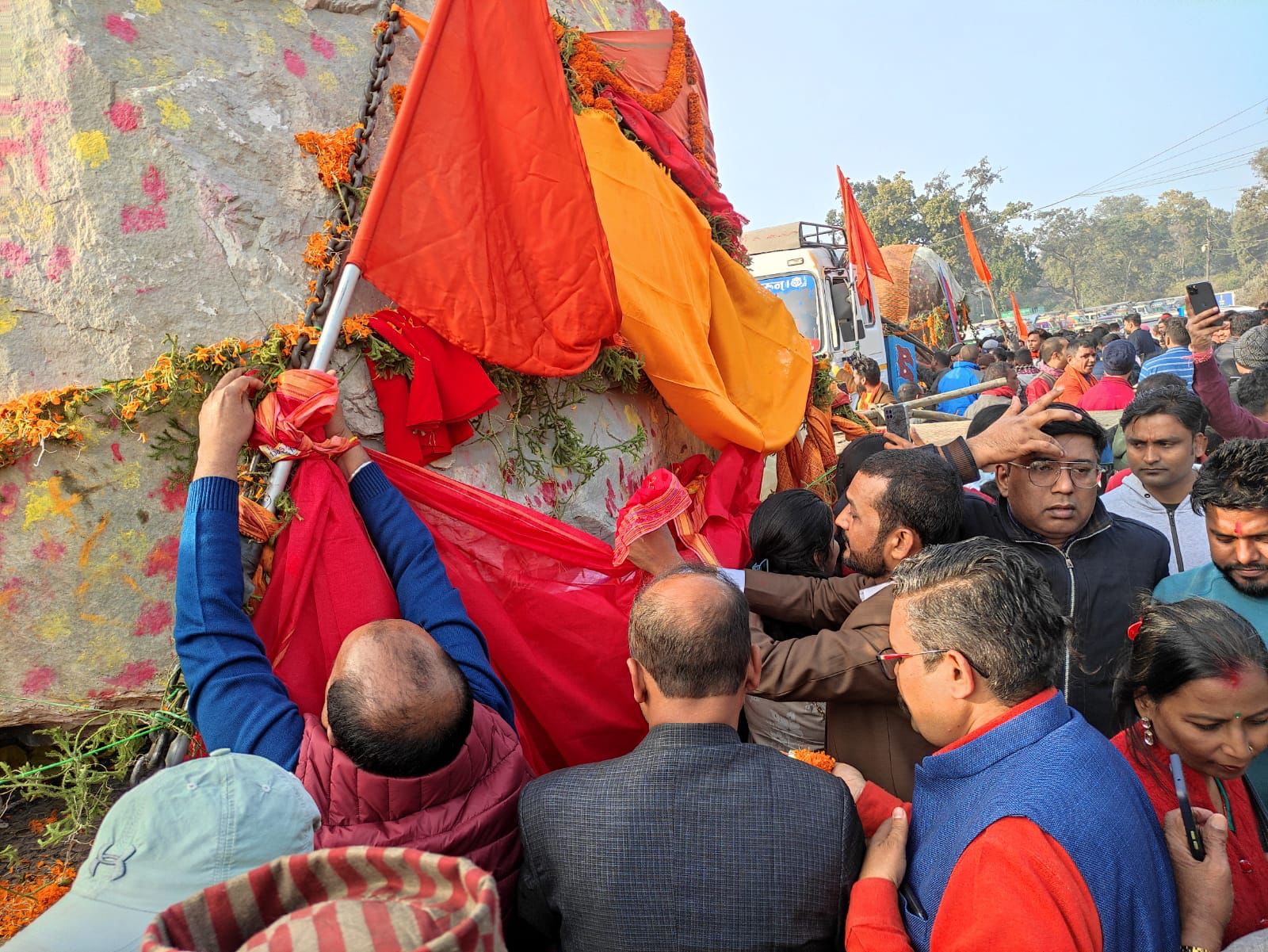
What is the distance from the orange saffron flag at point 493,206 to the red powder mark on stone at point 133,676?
1.33 metres

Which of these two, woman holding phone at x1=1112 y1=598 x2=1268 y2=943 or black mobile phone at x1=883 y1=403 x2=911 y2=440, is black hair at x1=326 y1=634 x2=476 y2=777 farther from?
black mobile phone at x1=883 y1=403 x2=911 y2=440

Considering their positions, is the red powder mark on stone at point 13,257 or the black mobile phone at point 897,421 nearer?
the red powder mark on stone at point 13,257

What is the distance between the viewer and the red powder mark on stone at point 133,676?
262 centimetres

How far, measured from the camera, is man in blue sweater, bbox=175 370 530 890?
183 centimetres

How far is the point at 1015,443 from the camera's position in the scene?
9.37ft

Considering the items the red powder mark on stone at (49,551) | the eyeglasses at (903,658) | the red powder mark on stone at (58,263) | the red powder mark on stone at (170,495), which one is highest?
the red powder mark on stone at (58,263)

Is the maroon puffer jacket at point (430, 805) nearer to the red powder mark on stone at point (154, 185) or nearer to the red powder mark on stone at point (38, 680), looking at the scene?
the red powder mark on stone at point (38, 680)

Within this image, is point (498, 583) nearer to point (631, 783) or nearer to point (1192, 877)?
point (631, 783)

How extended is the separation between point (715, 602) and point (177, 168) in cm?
218

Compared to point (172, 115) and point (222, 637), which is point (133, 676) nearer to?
point (222, 637)

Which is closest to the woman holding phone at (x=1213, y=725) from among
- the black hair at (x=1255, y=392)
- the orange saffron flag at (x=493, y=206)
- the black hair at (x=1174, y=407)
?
the black hair at (x=1174, y=407)

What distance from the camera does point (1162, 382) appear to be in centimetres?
414

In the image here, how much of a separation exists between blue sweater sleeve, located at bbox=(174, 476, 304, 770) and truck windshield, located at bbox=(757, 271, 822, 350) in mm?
12934

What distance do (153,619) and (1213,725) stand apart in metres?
2.76
